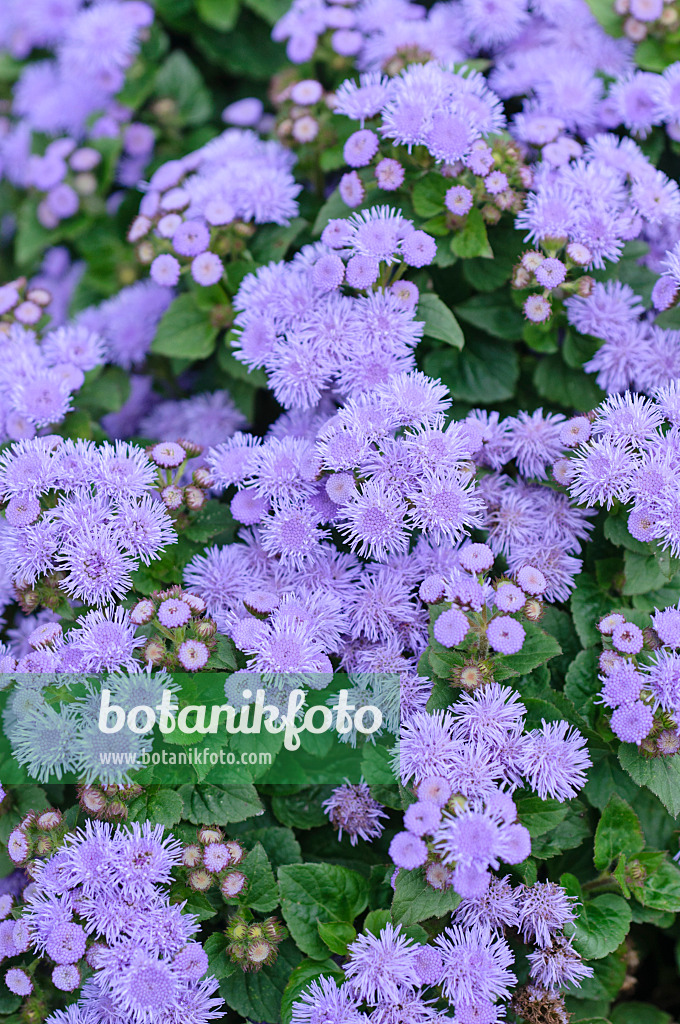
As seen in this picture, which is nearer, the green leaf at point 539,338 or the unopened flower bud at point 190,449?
the unopened flower bud at point 190,449

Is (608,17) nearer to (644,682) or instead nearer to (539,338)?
(539,338)

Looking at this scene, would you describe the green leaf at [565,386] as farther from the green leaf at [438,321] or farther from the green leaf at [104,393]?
the green leaf at [104,393]

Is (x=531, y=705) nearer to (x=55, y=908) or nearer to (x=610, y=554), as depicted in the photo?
(x=610, y=554)

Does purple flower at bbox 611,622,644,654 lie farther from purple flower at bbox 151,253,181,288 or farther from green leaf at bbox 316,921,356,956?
purple flower at bbox 151,253,181,288

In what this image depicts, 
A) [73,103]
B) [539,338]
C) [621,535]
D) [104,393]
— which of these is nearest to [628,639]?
[621,535]

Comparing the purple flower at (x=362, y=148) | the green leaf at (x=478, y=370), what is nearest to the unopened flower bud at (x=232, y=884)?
the green leaf at (x=478, y=370)

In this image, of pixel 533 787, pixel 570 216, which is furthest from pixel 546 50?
pixel 533 787
